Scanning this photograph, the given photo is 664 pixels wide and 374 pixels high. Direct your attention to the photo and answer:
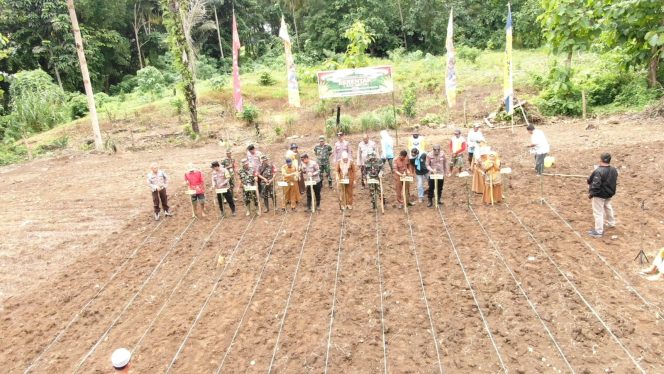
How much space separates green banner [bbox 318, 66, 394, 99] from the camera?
45.2ft

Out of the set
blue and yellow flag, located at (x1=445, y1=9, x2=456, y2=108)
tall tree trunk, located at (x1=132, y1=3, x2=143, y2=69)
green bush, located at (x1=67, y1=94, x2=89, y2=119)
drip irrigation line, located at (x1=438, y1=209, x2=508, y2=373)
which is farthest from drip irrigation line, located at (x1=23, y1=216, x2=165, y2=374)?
tall tree trunk, located at (x1=132, y1=3, x2=143, y2=69)

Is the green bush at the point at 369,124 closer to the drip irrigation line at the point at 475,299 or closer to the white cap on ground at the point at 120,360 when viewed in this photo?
the drip irrigation line at the point at 475,299

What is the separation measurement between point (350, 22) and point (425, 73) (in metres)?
10.1

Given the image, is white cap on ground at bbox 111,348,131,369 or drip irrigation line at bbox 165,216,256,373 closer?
white cap on ground at bbox 111,348,131,369

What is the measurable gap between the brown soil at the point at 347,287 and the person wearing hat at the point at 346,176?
38 cm

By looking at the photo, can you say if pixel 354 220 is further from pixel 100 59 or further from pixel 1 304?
pixel 100 59

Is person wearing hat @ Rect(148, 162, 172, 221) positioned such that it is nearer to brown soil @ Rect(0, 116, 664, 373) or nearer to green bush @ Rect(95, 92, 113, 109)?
brown soil @ Rect(0, 116, 664, 373)

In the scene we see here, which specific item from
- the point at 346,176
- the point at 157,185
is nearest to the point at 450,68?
the point at 346,176

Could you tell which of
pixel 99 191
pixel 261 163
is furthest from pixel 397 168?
pixel 99 191

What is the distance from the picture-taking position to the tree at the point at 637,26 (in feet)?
12.3

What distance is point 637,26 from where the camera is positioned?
4211 mm

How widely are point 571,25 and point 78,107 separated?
26893mm

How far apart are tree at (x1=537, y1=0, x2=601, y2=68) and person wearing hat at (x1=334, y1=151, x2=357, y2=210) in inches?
235

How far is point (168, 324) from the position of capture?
6652 millimetres
